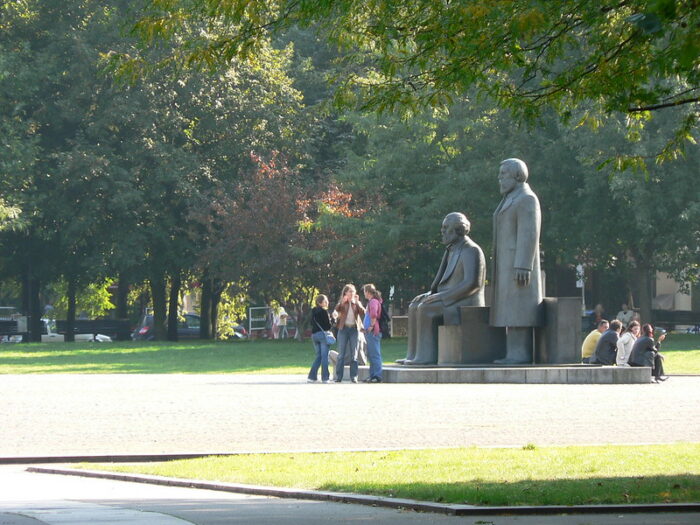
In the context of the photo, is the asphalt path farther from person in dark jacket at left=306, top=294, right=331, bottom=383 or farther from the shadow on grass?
person in dark jacket at left=306, top=294, right=331, bottom=383

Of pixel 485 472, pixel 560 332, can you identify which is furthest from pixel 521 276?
pixel 485 472

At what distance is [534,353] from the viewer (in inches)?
1014

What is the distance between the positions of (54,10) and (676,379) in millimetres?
31643

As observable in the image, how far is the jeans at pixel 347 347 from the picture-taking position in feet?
84.9

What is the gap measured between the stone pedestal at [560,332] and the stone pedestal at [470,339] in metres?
0.74

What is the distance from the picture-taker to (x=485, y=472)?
468 inches

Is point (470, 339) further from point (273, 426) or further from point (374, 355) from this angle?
point (273, 426)

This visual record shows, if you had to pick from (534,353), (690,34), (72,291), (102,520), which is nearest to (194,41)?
(102,520)

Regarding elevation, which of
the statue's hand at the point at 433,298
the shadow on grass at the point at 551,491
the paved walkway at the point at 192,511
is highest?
the statue's hand at the point at 433,298

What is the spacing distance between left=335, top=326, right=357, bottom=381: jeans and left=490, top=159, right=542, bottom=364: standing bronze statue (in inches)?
98.6

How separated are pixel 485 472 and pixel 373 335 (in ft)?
45.3

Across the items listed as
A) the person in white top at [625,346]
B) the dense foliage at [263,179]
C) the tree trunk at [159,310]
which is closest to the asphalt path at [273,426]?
the person in white top at [625,346]

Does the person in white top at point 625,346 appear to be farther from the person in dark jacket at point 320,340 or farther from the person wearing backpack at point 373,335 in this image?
the person in dark jacket at point 320,340

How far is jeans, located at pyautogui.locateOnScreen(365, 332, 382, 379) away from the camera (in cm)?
2492
